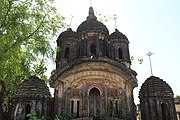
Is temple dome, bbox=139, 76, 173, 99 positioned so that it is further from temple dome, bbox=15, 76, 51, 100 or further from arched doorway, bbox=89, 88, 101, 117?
temple dome, bbox=15, 76, 51, 100

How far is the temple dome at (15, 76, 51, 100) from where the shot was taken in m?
14.0

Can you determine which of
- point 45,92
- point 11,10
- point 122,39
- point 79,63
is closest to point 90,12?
point 122,39

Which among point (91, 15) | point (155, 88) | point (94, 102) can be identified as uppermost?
point (91, 15)

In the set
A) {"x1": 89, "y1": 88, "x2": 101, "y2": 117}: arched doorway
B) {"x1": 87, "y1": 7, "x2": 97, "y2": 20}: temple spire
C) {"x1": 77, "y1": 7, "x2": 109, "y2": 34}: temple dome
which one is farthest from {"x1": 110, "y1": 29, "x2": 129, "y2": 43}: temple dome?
{"x1": 89, "y1": 88, "x2": 101, "y2": 117}: arched doorway

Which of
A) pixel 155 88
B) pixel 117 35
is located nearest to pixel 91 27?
pixel 117 35

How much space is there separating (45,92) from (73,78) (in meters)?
2.02

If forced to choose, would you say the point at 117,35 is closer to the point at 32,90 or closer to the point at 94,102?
the point at 94,102

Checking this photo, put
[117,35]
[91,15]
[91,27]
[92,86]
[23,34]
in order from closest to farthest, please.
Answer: [23,34], [92,86], [91,27], [117,35], [91,15]

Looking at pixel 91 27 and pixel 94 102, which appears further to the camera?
pixel 91 27

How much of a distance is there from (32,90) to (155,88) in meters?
7.25

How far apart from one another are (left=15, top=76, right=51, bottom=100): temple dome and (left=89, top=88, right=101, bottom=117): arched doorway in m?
2.70

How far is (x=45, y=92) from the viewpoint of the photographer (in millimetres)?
14523

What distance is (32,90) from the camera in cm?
1429

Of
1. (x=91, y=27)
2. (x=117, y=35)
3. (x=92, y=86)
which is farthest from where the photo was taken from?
(x=117, y=35)
